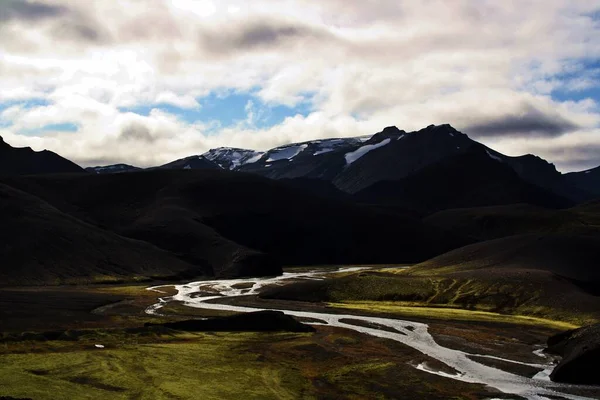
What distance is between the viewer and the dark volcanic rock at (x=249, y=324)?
312 feet

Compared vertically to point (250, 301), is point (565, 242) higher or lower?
higher

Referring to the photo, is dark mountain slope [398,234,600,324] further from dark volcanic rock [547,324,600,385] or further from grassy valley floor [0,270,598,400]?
dark volcanic rock [547,324,600,385]

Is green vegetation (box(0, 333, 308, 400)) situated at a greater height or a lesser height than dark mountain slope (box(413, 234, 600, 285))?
lesser

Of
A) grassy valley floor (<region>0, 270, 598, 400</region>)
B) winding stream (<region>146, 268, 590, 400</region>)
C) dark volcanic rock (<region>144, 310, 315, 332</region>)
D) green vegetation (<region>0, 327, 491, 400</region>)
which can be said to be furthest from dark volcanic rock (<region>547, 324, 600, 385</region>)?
dark volcanic rock (<region>144, 310, 315, 332</region>)

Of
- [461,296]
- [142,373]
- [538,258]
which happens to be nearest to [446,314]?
[461,296]

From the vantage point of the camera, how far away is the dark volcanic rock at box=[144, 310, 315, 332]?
95144mm

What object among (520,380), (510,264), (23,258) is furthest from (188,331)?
(23,258)

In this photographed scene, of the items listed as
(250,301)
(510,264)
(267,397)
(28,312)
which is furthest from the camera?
(510,264)

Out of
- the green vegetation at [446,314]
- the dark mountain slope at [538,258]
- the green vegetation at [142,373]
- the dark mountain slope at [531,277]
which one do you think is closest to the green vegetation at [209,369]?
the green vegetation at [142,373]

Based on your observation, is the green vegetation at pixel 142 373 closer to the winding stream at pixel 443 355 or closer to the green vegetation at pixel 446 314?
the winding stream at pixel 443 355

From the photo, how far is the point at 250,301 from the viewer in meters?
150

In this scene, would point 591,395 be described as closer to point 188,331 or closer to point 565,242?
point 188,331

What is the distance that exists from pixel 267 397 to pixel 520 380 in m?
27.4

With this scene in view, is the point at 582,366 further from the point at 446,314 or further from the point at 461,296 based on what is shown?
the point at 461,296
